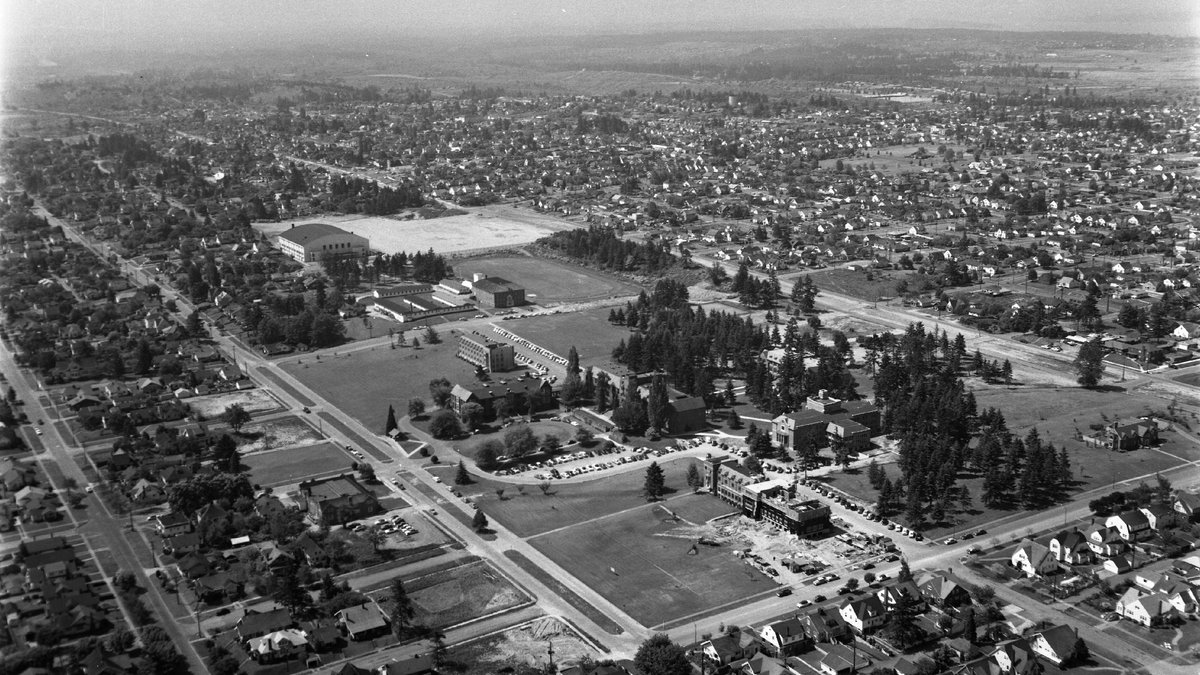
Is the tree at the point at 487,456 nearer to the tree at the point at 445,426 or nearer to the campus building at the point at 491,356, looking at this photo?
the tree at the point at 445,426

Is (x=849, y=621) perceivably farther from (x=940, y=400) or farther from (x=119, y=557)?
(x=119, y=557)

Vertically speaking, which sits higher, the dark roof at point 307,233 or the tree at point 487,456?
the tree at point 487,456

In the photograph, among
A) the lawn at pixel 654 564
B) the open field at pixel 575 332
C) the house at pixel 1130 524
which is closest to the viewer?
the lawn at pixel 654 564

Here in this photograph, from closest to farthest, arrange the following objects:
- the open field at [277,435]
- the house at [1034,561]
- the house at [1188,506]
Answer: the house at [1034,561] → the house at [1188,506] → the open field at [277,435]

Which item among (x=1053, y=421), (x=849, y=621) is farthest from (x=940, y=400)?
(x=849, y=621)

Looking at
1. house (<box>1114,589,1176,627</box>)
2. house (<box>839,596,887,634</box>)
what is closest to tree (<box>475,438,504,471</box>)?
house (<box>839,596,887,634</box>)

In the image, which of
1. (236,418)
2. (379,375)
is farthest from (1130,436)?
(236,418)

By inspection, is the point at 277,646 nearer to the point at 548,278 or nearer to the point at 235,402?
the point at 235,402

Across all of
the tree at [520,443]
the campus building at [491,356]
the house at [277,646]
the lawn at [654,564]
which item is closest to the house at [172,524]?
the house at [277,646]
